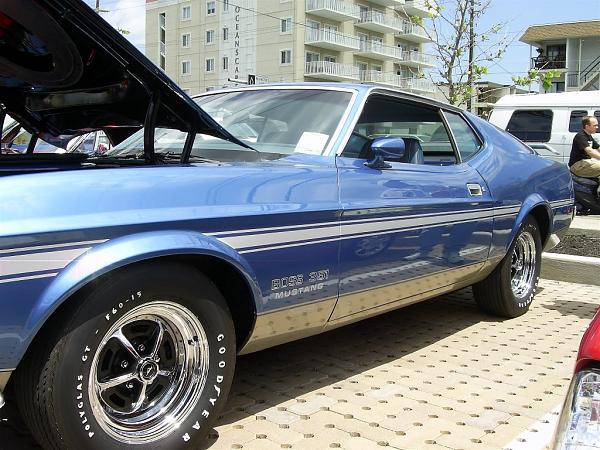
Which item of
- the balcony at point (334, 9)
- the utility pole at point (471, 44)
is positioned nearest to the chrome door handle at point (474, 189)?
the utility pole at point (471, 44)

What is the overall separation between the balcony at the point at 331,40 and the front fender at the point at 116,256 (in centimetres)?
4900

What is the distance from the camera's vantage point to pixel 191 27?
182 feet

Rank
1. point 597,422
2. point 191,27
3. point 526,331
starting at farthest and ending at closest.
Result: point 191,27, point 526,331, point 597,422

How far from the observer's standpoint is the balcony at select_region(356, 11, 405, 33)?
179 feet

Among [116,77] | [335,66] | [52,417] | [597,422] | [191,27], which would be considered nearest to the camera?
[597,422]

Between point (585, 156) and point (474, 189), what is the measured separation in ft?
21.9

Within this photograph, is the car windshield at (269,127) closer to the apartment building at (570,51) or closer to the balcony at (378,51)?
the apartment building at (570,51)

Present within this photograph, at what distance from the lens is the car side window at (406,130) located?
3.61 meters

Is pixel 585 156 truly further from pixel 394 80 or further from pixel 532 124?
pixel 394 80

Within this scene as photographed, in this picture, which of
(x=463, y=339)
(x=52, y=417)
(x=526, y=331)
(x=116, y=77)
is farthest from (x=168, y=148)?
(x=526, y=331)

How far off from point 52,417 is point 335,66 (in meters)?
50.9

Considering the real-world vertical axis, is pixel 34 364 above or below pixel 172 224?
below

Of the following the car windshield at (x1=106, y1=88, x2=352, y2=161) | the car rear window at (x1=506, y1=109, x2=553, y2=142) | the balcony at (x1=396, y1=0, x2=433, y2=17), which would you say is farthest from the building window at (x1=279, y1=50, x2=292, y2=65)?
the car windshield at (x1=106, y1=88, x2=352, y2=161)

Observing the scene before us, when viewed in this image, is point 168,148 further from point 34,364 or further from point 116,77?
point 34,364
